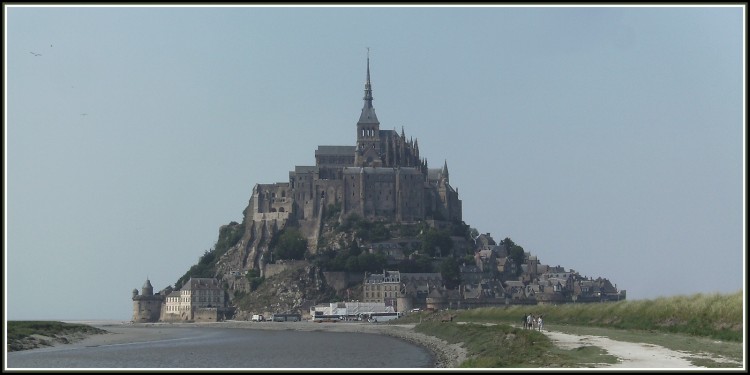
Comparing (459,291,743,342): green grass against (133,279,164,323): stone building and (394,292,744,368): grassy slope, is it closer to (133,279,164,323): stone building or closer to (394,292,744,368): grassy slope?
(394,292,744,368): grassy slope

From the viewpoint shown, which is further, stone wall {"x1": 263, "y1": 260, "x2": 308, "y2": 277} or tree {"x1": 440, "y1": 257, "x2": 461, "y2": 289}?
stone wall {"x1": 263, "y1": 260, "x2": 308, "y2": 277}

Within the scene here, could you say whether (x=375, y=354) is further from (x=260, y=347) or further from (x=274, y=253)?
(x=274, y=253)

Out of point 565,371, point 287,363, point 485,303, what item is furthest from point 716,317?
point 485,303

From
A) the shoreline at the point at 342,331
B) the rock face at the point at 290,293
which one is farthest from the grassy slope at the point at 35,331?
the rock face at the point at 290,293

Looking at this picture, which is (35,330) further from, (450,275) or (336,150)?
(336,150)

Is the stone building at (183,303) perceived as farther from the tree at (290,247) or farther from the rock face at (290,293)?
the tree at (290,247)

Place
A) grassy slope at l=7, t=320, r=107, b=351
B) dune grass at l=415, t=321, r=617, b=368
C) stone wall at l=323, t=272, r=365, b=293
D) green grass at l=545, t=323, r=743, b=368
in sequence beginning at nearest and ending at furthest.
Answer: green grass at l=545, t=323, r=743, b=368 < dune grass at l=415, t=321, r=617, b=368 < grassy slope at l=7, t=320, r=107, b=351 < stone wall at l=323, t=272, r=365, b=293

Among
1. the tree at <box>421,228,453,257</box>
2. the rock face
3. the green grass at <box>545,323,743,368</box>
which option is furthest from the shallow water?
the tree at <box>421,228,453,257</box>
